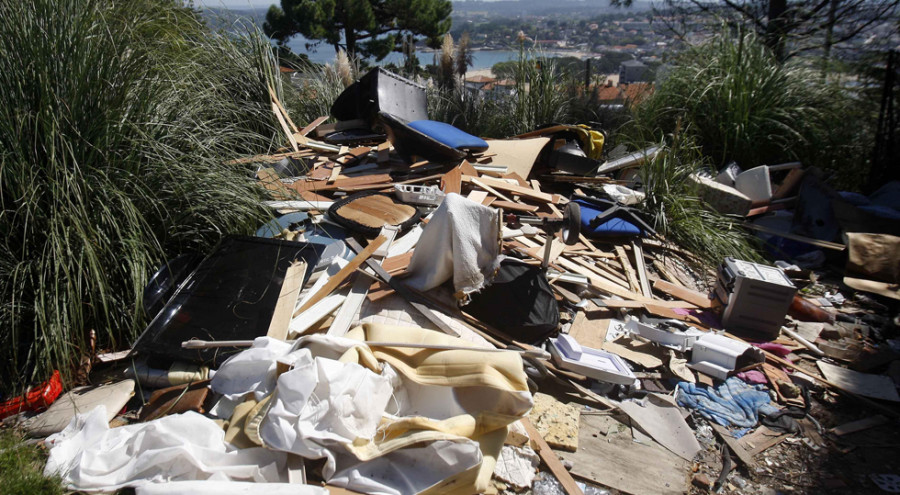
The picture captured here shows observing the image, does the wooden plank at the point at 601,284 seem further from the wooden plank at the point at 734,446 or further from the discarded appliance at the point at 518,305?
the wooden plank at the point at 734,446

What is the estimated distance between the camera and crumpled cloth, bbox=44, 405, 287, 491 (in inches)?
87.8

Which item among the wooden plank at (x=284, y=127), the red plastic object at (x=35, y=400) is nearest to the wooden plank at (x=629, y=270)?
the wooden plank at (x=284, y=127)

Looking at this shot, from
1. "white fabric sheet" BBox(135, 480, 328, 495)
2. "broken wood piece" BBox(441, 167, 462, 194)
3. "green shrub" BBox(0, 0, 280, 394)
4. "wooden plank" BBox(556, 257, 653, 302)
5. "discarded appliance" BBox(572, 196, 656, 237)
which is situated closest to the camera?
"white fabric sheet" BBox(135, 480, 328, 495)

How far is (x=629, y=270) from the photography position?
4.82 meters

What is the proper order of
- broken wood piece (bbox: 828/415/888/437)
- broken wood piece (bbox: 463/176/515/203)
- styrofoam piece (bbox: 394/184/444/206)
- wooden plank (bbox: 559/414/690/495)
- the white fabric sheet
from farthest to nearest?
broken wood piece (bbox: 463/176/515/203) < styrofoam piece (bbox: 394/184/444/206) < broken wood piece (bbox: 828/415/888/437) < wooden plank (bbox: 559/414/690/495) < the white fabric sheet

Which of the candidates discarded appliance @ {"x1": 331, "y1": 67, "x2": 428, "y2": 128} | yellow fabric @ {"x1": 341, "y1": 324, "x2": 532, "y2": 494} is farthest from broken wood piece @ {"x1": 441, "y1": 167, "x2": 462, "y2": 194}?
yellow fabric @ {"x1": 341, "y1": 324, "x2": 532, "y2": 494}

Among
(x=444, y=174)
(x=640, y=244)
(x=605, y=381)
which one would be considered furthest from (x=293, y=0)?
(x=605, y=381)

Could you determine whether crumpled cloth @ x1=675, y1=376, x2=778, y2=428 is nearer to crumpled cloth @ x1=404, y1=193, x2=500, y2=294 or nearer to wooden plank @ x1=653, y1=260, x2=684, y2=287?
→ wooden plank @ x1=653, y1=260, x2=684, y2=287

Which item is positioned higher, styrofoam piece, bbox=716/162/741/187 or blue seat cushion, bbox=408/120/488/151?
blue seat cushion, bbox=408/120/488/151

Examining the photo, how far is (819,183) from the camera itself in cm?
606

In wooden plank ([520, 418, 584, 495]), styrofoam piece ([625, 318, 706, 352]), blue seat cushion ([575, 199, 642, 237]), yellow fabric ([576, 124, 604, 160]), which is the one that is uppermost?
yellow fabric ([576, 124, 604, 160])

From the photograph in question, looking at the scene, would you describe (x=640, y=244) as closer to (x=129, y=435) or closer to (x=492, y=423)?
(x=492, y=423)

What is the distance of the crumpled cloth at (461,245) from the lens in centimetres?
344

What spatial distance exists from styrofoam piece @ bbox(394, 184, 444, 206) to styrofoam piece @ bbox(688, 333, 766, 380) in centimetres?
261
